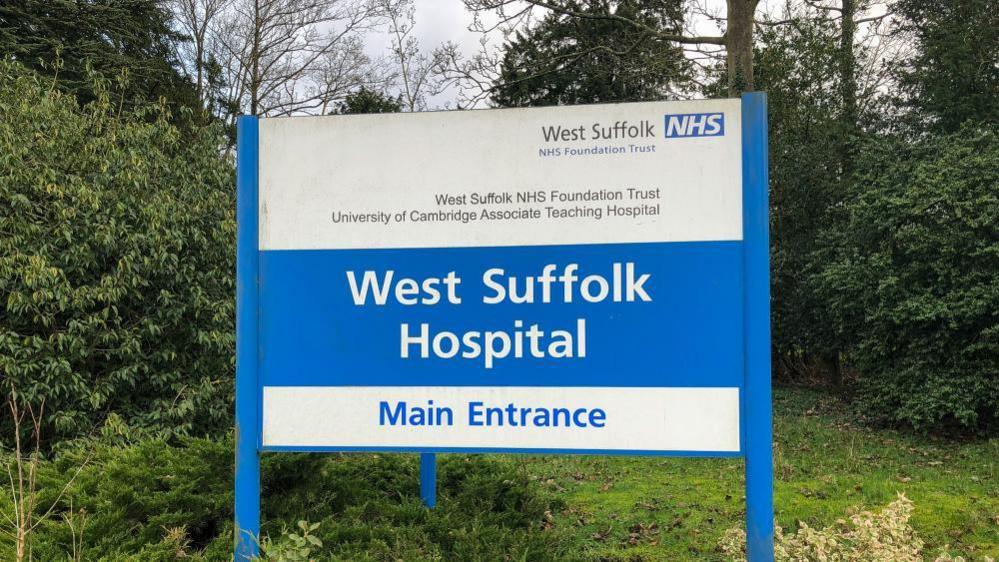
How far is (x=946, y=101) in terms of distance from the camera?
1202 centimetres

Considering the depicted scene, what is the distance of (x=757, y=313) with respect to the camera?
2.76 metres

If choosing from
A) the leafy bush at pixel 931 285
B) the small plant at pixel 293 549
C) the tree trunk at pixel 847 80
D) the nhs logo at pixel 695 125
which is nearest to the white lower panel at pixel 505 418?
the small plant at pixel 293 549

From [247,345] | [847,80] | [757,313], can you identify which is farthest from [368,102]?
[757,313]

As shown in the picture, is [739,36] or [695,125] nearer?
[695,125]

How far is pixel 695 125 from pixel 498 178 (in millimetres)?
744

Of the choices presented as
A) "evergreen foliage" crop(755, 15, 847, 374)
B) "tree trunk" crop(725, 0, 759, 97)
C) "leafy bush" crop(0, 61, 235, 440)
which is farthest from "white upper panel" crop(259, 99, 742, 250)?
"evergreen foliage" crop(755, 15, 847, 374)

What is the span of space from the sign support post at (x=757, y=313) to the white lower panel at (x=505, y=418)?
8cm

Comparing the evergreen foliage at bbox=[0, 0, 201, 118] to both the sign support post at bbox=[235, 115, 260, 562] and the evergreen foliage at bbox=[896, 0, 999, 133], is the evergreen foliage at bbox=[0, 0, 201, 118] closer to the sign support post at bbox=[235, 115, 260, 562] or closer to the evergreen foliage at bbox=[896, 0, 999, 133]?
the evergreen foliage at bbox=[896, 0, 999, 133]

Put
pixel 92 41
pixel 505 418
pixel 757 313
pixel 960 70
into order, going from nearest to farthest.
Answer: pixel 757 313 → pixel 505 418 → pixel 960 70 → pixel 92 41

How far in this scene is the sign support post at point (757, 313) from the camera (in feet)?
9.00

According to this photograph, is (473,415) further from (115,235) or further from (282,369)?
(115,235)

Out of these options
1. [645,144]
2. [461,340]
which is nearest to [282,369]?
[461,340]

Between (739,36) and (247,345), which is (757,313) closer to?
(247,345)

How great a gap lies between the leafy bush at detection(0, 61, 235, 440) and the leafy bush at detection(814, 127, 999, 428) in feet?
26.2
